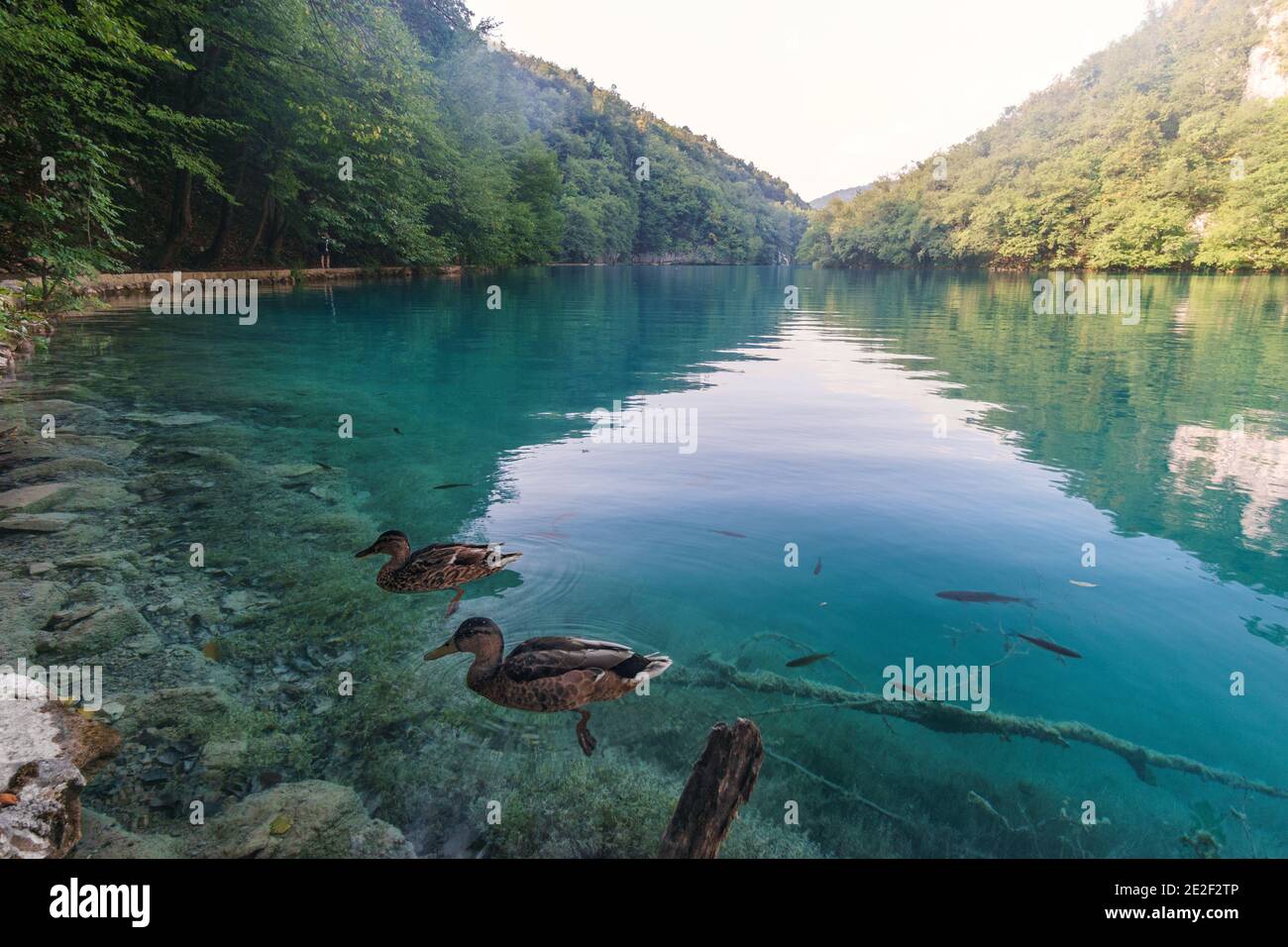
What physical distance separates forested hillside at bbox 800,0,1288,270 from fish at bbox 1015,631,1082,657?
71.0 meters

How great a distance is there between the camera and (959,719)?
4375 millimetres

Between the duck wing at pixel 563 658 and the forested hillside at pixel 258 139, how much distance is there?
11.2 metres

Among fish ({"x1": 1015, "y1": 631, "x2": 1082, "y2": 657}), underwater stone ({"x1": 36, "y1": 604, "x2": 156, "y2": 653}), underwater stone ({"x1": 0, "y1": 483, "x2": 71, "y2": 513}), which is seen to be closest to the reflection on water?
fish ({"x1": 1015, "y1": 631, "x2": 1082, "y2": 657})

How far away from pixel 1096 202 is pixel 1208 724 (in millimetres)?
83151

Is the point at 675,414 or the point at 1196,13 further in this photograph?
the point at 1196,13

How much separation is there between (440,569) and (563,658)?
1.84m

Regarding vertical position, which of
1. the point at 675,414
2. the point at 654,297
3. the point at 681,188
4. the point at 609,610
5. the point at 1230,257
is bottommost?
the point at 609,610

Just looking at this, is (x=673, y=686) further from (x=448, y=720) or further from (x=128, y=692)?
(x=128, y=692)

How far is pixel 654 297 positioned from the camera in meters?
42.8

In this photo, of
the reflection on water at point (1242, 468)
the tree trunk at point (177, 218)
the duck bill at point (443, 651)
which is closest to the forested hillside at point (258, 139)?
the tree trunk at point (177, 218)

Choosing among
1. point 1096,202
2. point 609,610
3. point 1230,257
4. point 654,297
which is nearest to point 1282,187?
point 1230,257

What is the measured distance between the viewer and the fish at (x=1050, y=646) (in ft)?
16.6

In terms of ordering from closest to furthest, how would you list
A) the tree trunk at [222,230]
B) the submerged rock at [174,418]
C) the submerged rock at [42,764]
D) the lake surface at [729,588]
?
1. the submerged rock at [42,764]
2. the lake surface at [729,588]
3. the submerged rock at [174,418]
4. the tree trunk at [222,230]

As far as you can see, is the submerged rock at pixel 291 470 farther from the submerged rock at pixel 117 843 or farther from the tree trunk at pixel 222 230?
the tree trunk at pixel 222 230
